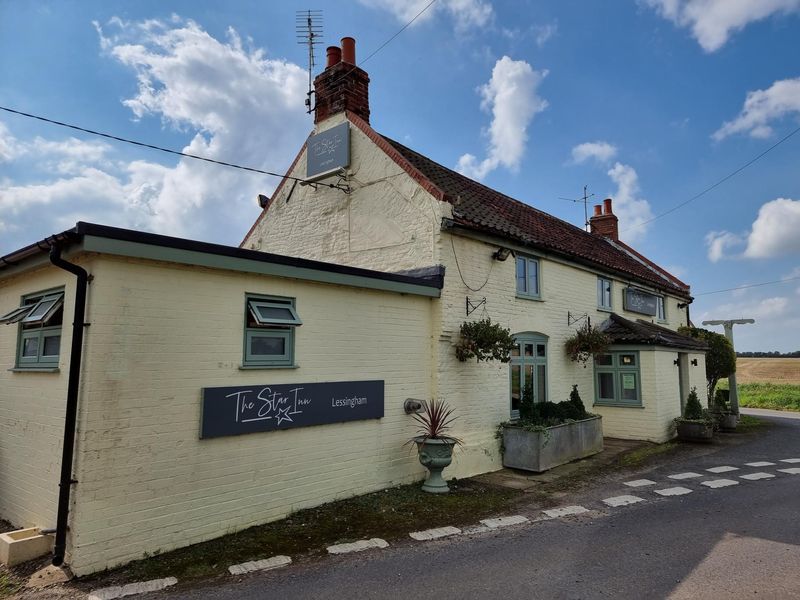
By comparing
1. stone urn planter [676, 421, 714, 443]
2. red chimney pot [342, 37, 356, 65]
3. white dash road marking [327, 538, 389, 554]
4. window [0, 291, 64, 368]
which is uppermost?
red chimney pot [342, 37, 356, 65]

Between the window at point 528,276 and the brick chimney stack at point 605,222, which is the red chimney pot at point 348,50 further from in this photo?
the brick chimney stack at point 605,222

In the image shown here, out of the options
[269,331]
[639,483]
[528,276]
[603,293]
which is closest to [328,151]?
[528,276]

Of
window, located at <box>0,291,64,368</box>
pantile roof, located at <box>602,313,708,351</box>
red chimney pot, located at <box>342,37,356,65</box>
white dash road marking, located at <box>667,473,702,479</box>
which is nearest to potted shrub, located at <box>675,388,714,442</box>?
pantile roof, located at <box>602,313,708,351</box>

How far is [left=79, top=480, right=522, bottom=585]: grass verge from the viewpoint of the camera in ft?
18.4

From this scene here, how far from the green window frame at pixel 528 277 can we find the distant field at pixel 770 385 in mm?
20961

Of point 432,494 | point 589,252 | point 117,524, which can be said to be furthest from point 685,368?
point 117,524

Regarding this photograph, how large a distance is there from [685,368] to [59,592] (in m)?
16.4

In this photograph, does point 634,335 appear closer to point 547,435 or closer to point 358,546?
point 547,435

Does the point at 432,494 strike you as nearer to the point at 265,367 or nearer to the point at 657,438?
the point at 265,367

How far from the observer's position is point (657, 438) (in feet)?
45.1

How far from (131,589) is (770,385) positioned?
130ft

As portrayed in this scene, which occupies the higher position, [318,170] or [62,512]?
[318,170]

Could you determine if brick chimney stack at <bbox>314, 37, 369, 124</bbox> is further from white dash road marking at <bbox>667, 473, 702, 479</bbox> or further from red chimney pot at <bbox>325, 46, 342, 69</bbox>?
white dash road marking at <bbox>667, 473, 702, 479</bbox>

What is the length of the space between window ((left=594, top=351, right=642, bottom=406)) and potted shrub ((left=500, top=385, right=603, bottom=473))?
2598mm
